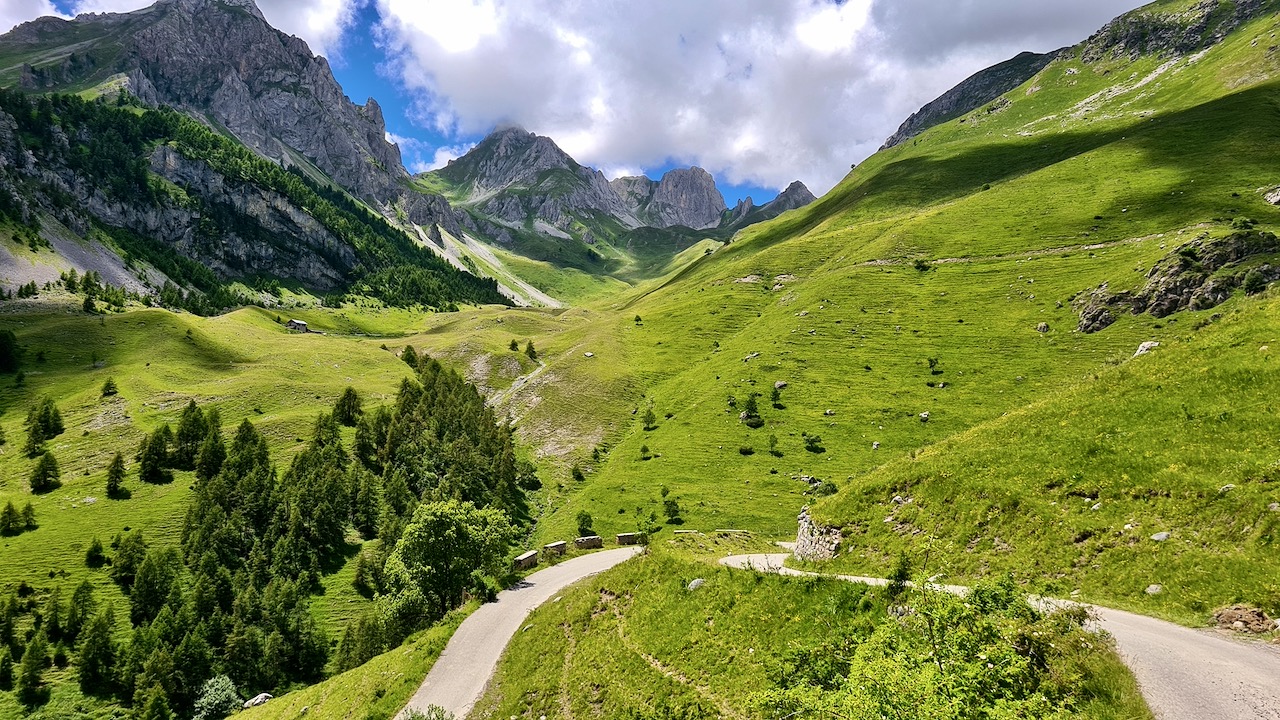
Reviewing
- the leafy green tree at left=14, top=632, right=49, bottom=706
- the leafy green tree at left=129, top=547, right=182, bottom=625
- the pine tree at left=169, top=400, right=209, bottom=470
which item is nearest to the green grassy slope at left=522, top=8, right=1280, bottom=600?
the leafy green tree at left=129, top=547, right=182, bottom=625

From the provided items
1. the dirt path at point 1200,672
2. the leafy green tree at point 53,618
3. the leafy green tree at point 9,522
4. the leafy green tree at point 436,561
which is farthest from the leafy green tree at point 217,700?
the dirt path at point 1200,672

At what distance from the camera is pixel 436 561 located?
4488 centimetres

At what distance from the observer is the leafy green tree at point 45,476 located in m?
80.9

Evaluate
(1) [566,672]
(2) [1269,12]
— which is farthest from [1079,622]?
(2) [1269,12]

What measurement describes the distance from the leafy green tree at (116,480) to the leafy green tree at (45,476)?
24.6ft

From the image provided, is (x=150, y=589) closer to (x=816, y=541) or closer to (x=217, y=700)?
(x=217, y=700)

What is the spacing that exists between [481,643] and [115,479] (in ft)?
295

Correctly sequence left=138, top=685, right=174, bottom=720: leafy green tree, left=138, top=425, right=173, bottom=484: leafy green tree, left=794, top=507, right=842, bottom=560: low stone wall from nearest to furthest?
left=794, top=507, right=842, bottom=560: low stone wall, left=138, top=685, right=174, bottom=720: leafy green tree, left=138, top=425, right=173, bottom=484: leafy green tree

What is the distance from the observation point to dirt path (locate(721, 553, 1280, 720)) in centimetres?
1056

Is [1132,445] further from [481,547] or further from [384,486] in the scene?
[384,486]

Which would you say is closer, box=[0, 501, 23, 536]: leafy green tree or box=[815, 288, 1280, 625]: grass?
box=[815, 288, 1280, 625]: grass

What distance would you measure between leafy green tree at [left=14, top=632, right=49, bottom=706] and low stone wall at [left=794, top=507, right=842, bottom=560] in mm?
78134

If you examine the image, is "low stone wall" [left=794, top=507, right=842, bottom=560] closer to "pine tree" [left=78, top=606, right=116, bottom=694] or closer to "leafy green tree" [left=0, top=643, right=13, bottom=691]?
"pine tree" [left=78, top=606, right=116, bottom=694]

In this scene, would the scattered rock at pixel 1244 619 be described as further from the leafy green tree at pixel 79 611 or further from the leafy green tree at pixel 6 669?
the leafy green tree at pixel 79 611
